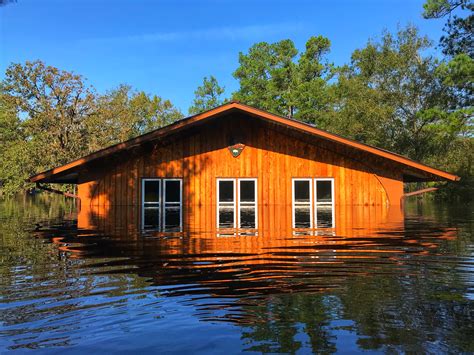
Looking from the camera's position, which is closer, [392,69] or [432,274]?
[432,274]

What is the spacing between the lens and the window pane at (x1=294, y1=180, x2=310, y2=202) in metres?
19.3

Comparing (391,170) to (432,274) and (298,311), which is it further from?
(298,311)

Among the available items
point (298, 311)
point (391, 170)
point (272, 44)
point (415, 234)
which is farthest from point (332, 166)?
point (272, 44)

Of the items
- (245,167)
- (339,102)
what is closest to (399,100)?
(339,102)

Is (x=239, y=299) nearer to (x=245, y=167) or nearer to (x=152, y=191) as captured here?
(x=245, y=167)

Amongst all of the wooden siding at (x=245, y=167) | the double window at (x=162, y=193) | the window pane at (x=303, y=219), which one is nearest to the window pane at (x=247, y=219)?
the window pane at (x=303, y=219)

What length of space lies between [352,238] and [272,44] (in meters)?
44.3

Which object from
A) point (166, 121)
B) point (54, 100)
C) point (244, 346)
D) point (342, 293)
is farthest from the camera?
point (166, 121)

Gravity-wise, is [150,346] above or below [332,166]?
below

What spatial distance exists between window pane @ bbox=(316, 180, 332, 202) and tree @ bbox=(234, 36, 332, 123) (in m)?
26.1

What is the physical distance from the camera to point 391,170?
18.9 metres

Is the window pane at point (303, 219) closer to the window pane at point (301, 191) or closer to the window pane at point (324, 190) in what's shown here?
the window pane at point (301, 191)

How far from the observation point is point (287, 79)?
4688 centimetres

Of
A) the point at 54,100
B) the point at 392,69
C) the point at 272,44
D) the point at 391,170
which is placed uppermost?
the point at 272,44
